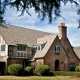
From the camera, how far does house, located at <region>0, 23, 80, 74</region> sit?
151ft

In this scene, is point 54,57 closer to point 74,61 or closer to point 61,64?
point 61,64

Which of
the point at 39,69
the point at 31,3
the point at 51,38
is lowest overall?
the point at 39,69

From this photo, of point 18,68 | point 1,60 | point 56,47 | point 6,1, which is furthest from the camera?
point 56,47

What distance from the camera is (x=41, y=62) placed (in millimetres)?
46438

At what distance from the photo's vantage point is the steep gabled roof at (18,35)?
155 ft

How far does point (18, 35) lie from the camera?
167 feet

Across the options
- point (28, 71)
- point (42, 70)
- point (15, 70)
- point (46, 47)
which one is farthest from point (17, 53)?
point (42, 70)

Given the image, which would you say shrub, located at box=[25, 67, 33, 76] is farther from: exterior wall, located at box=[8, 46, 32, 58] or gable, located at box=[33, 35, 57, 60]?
exterior wall, located at box=[8, 46, 32, 58]

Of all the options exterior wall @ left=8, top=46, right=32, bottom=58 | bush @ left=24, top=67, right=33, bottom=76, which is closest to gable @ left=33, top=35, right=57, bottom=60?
exterior wall @ left=8, top=46, right=32, bottom=58

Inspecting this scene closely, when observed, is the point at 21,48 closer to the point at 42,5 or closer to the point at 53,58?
the point at 53,58

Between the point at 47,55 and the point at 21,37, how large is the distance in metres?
7.34

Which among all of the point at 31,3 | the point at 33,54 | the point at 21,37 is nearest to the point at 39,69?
the point at 33,54

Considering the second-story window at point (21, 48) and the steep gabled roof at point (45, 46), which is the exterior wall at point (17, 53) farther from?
the steep gabled roof at point (45, 46)

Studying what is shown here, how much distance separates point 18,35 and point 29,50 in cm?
414
